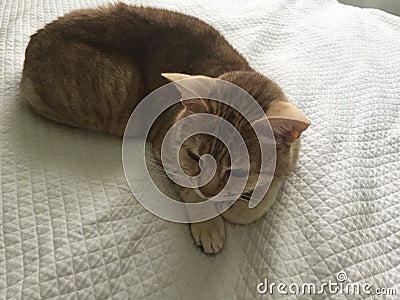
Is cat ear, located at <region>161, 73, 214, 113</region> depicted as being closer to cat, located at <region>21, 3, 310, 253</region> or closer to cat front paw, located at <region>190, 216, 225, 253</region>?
cat, located at <region>21, 3, 310, 253</region>

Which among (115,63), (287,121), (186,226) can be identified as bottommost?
(186,226)

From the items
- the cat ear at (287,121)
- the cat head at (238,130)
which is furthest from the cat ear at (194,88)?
the cat ear at (287,121)

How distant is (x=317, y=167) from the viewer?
3.21ft

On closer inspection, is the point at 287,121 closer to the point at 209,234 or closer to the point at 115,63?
the point at 209,234

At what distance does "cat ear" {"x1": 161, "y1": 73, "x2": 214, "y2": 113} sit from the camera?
0.91 m

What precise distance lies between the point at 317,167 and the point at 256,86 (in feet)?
0.67

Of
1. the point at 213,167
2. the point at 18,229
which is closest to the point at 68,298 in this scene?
the point at 18,229

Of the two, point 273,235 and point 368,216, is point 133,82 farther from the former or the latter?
point 368,216

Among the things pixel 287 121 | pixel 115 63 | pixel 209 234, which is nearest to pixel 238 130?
pixel 287 121

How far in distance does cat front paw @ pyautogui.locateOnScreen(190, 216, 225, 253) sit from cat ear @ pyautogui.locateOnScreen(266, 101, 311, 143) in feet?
0.73

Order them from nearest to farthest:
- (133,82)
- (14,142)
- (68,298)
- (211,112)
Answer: (68,298) → (211,112) → (14,142) → (133,82)

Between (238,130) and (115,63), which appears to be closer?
(238,130)

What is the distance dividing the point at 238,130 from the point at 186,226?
22 cm

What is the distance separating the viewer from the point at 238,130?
2.96 ft
